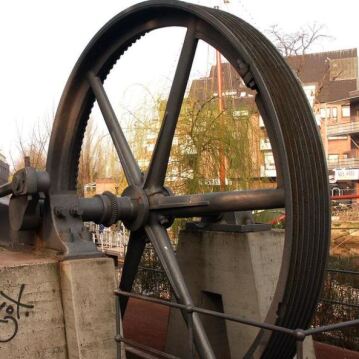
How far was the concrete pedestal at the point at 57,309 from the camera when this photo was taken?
460cm

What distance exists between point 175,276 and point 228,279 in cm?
77

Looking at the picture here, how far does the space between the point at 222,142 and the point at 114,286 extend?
9168 millimetres

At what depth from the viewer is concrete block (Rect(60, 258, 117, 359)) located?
15.5 feet

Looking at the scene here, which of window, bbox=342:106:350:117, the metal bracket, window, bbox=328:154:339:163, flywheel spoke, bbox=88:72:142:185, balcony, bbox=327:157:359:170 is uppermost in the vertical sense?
window, bbox=342:106:350:117

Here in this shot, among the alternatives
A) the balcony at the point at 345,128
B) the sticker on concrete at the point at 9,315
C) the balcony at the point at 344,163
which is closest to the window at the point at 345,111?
the balcony at the point at 345,128

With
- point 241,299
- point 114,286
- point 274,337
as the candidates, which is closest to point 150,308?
point 241,299

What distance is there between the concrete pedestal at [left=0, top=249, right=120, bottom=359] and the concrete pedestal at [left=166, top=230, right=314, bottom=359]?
1388 mm

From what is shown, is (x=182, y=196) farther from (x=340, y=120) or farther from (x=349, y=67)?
(x=349, y=67)

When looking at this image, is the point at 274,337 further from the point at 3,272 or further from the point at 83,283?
the point at 3,272

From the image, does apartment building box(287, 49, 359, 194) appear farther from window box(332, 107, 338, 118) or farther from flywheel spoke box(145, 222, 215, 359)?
flywheel spoke box(145, 222, 215, 359)

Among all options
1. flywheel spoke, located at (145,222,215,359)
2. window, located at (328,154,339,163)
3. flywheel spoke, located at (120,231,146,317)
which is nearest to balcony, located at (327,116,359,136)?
window, located at (328,154,339,163)

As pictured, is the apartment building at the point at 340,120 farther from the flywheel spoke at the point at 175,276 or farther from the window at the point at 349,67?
the flywheel spoke at the point at 175,276

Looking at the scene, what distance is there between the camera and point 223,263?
596 cm

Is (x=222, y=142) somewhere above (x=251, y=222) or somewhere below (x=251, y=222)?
above
